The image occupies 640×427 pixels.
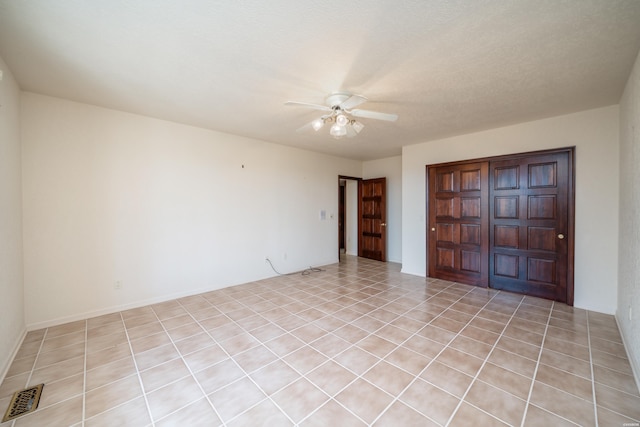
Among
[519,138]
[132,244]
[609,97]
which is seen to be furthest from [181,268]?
[609,97]

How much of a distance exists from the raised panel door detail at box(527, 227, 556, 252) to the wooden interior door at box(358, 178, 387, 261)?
118 inches

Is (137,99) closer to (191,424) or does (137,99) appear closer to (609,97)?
(191,424)

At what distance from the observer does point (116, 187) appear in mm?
3363

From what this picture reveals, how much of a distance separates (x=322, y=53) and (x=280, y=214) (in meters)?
3.52

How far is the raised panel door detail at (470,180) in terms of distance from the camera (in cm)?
431

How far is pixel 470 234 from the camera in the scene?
4.41 metres

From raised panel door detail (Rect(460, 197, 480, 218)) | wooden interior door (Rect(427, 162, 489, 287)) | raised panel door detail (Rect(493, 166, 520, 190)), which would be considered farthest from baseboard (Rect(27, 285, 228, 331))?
raised panel door detail (Rect(493, 166, 520, 190))

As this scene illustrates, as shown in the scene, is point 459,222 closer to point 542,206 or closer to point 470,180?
point 470,180

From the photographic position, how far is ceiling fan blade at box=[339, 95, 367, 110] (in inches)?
92.2

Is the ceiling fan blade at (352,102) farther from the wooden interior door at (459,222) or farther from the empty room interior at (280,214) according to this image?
the wooden interior door at (459,222)

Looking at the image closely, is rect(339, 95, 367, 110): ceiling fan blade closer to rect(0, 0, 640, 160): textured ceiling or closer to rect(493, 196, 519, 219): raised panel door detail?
rect(0, 0, 640, 160): textured ceiling

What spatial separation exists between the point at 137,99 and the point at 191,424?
3357 mm

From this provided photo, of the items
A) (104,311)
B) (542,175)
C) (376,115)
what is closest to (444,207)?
(542,175)

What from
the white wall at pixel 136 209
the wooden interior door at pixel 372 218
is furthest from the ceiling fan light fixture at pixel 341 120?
the wooden interior door at pixel 372 218
